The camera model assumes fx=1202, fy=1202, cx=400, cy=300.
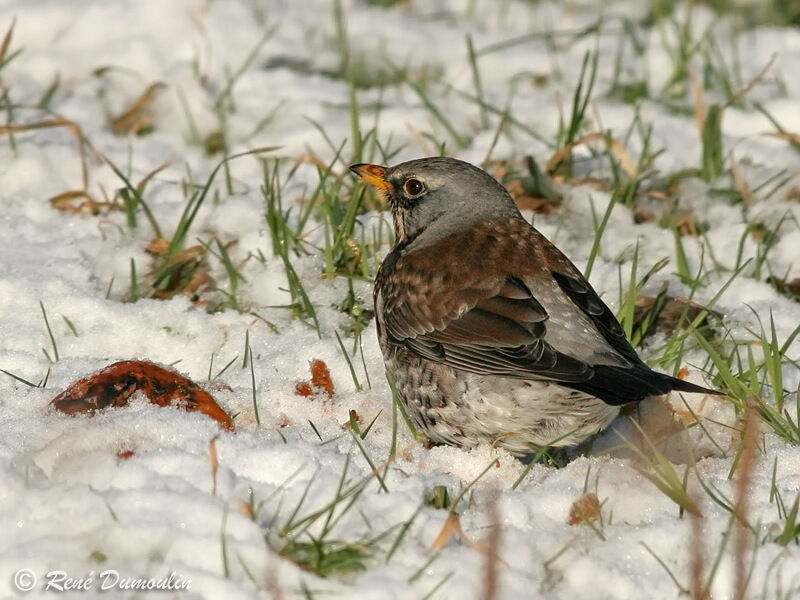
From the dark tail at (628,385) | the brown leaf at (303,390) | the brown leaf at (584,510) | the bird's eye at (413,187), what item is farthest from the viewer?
the bird's eye at (413,187)

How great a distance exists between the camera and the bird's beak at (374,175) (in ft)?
19.0

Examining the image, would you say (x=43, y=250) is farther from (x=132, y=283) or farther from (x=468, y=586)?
(x=468, y=586)

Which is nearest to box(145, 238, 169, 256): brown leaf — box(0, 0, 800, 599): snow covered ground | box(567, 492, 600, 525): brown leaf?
box(0, 0, 800, 599): snow covered ground

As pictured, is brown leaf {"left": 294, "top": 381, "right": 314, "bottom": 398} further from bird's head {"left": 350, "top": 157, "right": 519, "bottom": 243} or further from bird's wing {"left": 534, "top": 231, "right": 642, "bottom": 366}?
bird's wing {"left": 534, "top": 231, "right": 642, "bottom": 366}

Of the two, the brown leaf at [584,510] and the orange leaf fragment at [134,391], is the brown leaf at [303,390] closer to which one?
the orange leaf fragment at [134,391]

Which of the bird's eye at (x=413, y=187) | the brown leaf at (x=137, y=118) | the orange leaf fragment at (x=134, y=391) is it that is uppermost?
the bird's eye at (x=413, y=187)

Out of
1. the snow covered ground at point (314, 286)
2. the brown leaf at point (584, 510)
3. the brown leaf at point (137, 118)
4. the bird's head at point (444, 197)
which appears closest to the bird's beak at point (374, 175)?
the bird's head at point (444, 197)

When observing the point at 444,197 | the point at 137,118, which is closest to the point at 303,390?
the point at 444,197

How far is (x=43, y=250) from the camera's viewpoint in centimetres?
610

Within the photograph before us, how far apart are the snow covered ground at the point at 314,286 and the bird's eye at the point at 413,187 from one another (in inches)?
20.0

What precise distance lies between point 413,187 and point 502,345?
128cm

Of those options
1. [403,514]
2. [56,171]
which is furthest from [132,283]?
[403,514]

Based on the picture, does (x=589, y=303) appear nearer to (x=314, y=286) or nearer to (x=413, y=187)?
(x=413, y=187)

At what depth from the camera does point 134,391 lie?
4500 mm
